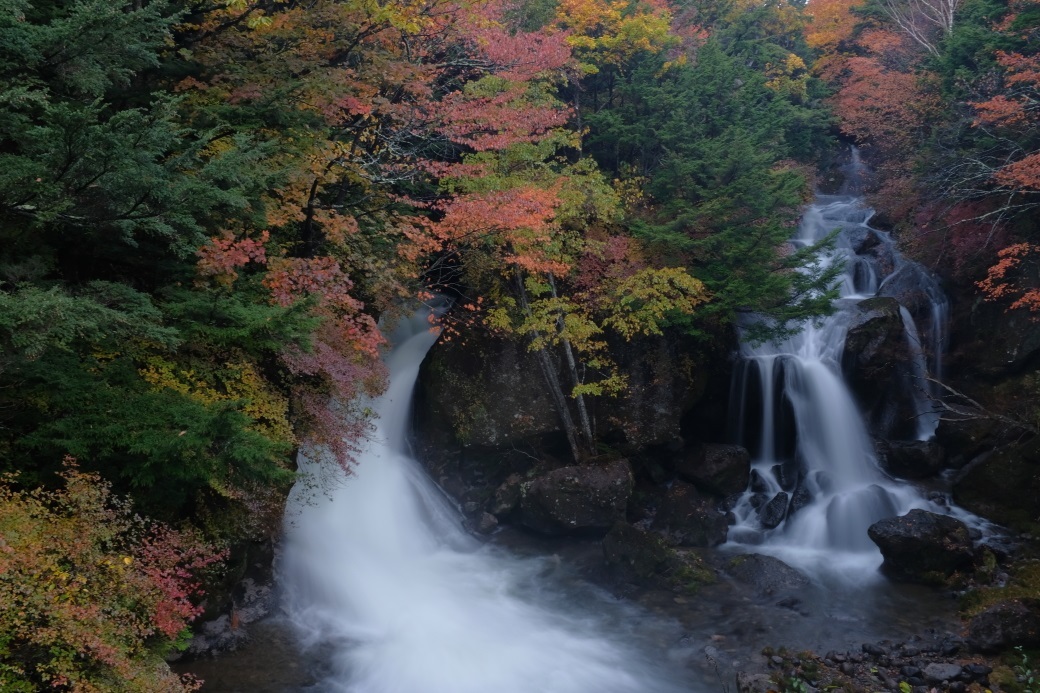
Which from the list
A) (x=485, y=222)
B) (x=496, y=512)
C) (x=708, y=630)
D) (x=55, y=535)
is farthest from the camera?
(x=496, y=512)

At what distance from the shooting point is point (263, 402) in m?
8.10

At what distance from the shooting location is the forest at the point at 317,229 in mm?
5258

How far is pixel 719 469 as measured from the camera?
14.0 m

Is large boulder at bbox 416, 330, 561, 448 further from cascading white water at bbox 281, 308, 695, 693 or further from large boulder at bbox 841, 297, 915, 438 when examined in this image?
large boulder at bbox 841, 297, 915, 438

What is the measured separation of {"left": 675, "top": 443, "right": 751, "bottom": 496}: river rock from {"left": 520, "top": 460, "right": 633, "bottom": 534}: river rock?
80.5 inches

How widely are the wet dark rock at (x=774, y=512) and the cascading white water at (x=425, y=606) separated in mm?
4410

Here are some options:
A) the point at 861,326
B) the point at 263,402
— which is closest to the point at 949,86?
the point at 861,326

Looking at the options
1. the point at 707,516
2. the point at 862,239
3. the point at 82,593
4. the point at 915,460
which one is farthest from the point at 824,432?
the point at 82,593

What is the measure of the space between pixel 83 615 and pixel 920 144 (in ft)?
65.0

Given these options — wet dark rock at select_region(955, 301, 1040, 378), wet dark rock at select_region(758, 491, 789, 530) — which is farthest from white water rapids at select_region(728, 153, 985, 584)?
wet dark rock at select_region(955, 301, 1040, 378)

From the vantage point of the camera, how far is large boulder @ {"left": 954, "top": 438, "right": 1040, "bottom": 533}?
469 inches

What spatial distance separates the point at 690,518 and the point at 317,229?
360 inches

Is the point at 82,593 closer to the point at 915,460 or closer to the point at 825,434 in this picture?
the point at 825,434

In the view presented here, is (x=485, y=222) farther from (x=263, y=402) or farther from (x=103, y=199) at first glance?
(x=103, y=199)
